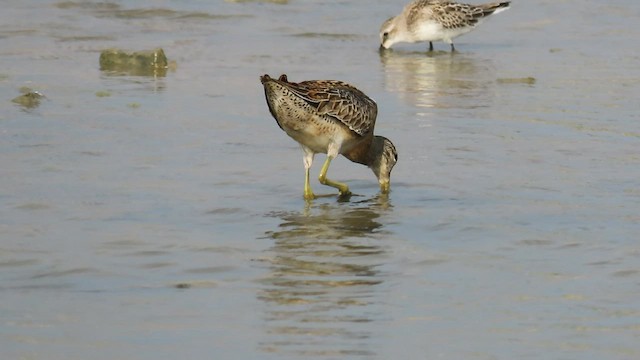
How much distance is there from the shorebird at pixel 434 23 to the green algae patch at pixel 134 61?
478cm

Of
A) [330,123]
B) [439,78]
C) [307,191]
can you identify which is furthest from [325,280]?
[439,78]

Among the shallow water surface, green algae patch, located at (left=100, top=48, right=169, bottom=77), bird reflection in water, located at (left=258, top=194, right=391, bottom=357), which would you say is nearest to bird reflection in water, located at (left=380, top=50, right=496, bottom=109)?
the shallow water surface

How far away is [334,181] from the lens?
12391 millimetres

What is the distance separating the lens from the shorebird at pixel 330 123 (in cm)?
1150

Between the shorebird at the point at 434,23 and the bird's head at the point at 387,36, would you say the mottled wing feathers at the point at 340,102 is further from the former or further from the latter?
the shorebird at the point at 434,23

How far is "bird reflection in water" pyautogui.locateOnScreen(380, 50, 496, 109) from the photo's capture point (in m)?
16.5

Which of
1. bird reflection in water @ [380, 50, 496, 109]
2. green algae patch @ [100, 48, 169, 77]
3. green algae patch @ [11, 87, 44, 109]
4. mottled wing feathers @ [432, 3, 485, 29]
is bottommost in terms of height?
bird reflection in water @ [380, 50, 496, 109]

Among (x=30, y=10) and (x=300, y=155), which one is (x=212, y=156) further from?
(x=30, y=10)

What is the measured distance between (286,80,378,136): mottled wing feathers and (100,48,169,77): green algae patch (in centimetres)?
587

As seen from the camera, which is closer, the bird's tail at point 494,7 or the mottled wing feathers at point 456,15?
the mottled wing feathers at point 456,15

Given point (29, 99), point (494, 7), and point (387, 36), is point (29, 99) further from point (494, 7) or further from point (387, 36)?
point (494, 7)

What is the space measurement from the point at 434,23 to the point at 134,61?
601 centimetres

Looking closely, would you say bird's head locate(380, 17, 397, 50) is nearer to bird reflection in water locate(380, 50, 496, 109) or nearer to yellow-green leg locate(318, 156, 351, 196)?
bird reflection in water locate(380, 50, 496, 109)

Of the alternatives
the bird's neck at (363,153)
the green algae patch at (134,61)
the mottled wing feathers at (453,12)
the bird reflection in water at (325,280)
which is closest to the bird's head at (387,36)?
the mottled wing feathers at (453,12)
